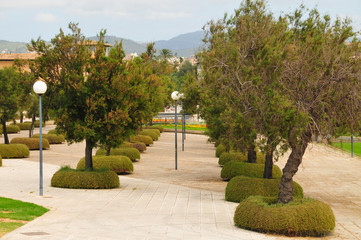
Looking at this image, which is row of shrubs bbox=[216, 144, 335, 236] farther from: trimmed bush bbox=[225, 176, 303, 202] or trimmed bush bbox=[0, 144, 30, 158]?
trimmed bush bbox=[0, 144, 30, 158]

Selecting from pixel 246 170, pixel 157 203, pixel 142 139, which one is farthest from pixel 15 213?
pixel 142 139

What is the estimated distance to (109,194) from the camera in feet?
53.4

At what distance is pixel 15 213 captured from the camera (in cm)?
1229

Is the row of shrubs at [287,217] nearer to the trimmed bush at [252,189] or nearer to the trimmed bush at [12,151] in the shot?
the trimmed bush at [252,189]

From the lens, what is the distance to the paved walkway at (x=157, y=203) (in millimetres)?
10773

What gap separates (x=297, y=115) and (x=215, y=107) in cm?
749

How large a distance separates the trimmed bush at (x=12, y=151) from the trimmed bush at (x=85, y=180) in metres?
12.3

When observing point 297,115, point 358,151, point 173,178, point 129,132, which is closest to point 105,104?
point 129,132

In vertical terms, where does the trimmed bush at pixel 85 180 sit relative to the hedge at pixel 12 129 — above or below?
below

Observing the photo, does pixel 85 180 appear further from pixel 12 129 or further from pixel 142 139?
pixel 12 129

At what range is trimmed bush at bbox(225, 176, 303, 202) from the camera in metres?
14.8

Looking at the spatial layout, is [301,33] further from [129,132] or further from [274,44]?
[129,132]

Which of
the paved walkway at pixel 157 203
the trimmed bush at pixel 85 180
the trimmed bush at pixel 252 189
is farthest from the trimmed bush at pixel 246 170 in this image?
the trimmed bush at pixel 85 180

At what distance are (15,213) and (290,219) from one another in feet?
21.7
